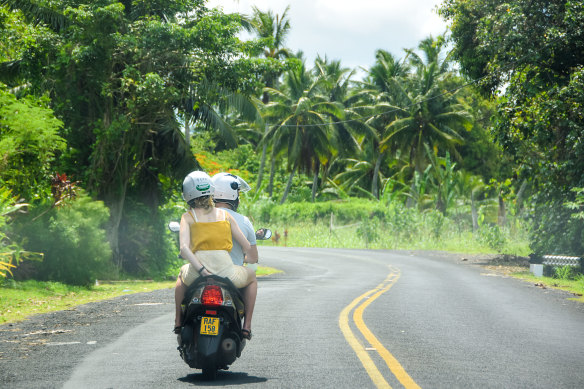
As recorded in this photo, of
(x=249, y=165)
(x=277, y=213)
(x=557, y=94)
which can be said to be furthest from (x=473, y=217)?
(x=557, y=94)

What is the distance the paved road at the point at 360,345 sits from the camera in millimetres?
6789

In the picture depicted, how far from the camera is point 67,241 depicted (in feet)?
58.7

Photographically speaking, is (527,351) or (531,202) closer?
(527,351)

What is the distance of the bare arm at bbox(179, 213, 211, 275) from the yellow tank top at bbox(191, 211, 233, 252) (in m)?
0.05

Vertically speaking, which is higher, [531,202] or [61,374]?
[531,202]

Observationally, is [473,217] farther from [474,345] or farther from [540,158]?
[474,345]

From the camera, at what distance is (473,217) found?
160 feet

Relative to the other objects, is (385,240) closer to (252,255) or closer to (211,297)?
(252,255)

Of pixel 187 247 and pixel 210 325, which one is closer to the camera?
pixel 210 325

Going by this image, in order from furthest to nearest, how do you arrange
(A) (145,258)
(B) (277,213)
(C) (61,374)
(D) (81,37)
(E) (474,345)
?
(B) (277,213) < (A) (145,258) < (D) (81,37) < (E) (474,345) < (C) (61,374)

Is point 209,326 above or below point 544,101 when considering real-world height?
below

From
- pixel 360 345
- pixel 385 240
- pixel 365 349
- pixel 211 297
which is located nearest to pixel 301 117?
pixel 385 240

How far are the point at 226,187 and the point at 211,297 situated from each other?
127 cm

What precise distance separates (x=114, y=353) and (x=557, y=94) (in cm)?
1756
